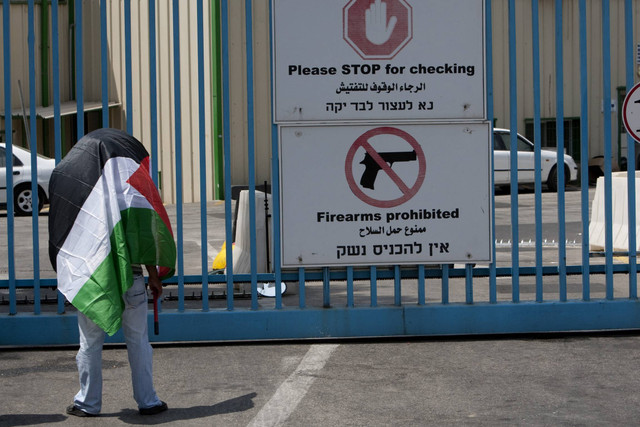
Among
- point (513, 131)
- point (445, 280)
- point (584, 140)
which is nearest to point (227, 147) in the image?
point (445, 280)

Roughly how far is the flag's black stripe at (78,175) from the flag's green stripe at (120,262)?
10.3 inches

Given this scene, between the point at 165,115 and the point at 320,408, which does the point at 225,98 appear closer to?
the point at 320,408

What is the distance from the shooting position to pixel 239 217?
33.3 ft

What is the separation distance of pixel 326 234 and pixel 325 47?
136cm

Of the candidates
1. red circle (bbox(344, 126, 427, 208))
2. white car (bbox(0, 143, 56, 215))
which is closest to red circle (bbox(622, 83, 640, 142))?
red circle (bbox(344, 126, 427, 208))

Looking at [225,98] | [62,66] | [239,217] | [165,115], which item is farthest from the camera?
[62,66]

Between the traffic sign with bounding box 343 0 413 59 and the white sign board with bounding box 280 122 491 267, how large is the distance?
0.55 metres

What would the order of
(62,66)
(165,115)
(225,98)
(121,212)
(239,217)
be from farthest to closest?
(62,66) < (165,115) < (239,217) < (225,98) < (121,212)

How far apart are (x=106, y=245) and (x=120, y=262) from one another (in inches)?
4.7

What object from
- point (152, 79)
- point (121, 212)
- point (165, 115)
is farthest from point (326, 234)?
point (165, 115)

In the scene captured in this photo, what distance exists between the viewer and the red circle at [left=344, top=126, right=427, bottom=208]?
755 cm

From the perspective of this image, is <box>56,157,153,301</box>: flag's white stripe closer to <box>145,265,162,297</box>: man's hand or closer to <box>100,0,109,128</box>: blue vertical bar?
<box>145,265,162,297</box>: man's hand

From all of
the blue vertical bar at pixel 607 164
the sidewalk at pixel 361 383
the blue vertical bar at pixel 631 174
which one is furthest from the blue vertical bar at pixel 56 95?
the blue vertical bar at pixel 631 174

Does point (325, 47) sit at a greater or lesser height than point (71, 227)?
greater
